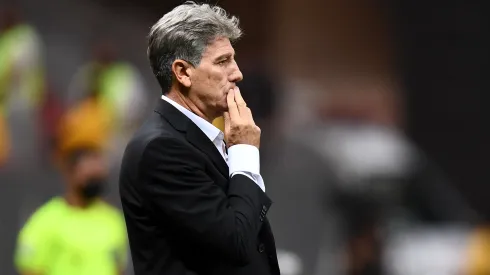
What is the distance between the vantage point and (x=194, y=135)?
3.61m

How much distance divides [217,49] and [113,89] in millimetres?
7532

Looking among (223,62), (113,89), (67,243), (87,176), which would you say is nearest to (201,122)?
(223,62)

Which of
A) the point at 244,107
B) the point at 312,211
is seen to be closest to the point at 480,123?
the point at 312,211

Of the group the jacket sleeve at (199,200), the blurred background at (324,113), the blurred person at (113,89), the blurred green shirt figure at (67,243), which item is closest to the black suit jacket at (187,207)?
the jacket sleeve at (199,200)

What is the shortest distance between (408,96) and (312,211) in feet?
24.8

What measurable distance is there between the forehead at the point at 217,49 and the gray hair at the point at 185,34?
11 mm

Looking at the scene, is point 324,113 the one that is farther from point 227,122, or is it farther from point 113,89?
point 227,122

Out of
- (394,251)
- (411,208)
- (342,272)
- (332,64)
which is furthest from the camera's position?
(332,64)

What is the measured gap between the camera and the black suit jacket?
3424mm

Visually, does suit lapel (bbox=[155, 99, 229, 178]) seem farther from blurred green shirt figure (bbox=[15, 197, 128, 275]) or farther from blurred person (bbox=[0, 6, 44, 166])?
blurred person (bbox=[0, 6, 44, 166])

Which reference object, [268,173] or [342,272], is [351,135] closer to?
[342,272]

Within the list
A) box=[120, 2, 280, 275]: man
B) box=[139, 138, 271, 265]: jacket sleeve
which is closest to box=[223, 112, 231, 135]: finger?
box=[120, 2, 280, 275]: man

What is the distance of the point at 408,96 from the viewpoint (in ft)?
49.3

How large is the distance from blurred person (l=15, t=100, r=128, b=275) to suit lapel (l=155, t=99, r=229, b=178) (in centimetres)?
343
